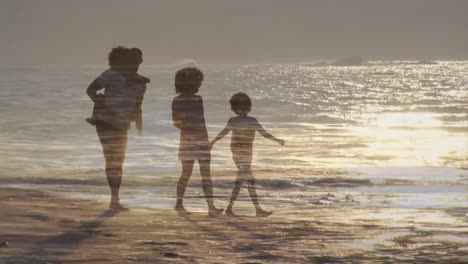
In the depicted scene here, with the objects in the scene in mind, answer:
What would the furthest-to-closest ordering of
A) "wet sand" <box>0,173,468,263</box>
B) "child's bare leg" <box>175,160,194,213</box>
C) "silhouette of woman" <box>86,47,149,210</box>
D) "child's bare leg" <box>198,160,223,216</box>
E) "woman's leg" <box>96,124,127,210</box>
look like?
"child's bare leg" <box>175,160,194,213</box>
"child's bare leg" <box>198,160,223,216</box>
"woman's leg" <box>96,124,127,210</box>
"silhouette of woman" <box>86,47,149,210</box>
"wet sand" <box>0,173,468,263</box>

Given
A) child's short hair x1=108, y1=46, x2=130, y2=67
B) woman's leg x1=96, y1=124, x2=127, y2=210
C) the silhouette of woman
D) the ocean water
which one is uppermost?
child's short hair x1=108, y1=46, x2=130, y2=67

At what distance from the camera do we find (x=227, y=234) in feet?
29.4

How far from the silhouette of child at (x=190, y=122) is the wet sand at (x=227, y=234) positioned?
354mm

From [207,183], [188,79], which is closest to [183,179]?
[207,183]

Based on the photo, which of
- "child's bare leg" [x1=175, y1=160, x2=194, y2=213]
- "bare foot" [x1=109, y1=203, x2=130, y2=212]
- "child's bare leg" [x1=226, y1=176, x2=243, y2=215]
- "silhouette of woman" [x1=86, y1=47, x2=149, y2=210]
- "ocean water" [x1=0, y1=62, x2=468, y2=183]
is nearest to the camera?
"silhouette of woman" [x1=86, y1=47, x2=149, y2=210]

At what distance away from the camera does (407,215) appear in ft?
35.0

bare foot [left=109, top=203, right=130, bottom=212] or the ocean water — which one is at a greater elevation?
bare foot [left=109, top=203, right=130, bottom=212]

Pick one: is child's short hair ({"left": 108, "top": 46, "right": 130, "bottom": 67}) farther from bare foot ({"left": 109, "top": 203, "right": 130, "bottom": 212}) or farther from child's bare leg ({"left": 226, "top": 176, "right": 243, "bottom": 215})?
child's bare leg ({"left": 226, "top": 176, "right": 243, "bottom": 215})

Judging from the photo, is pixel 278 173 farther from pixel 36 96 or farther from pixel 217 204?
pixel 36 96

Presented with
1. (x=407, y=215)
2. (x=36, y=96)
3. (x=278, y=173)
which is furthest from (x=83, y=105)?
(x=407, y=215)

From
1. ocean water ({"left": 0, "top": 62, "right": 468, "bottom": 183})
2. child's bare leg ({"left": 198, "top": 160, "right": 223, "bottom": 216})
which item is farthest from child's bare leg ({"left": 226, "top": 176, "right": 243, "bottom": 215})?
A: ocean water ({"left": 0, "top": 62, "right": 468, "bottom": 183})

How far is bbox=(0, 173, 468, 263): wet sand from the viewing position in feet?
25.1

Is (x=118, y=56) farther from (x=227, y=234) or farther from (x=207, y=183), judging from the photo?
(x=227, y=234)

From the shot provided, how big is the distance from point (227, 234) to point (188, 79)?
242 cm
